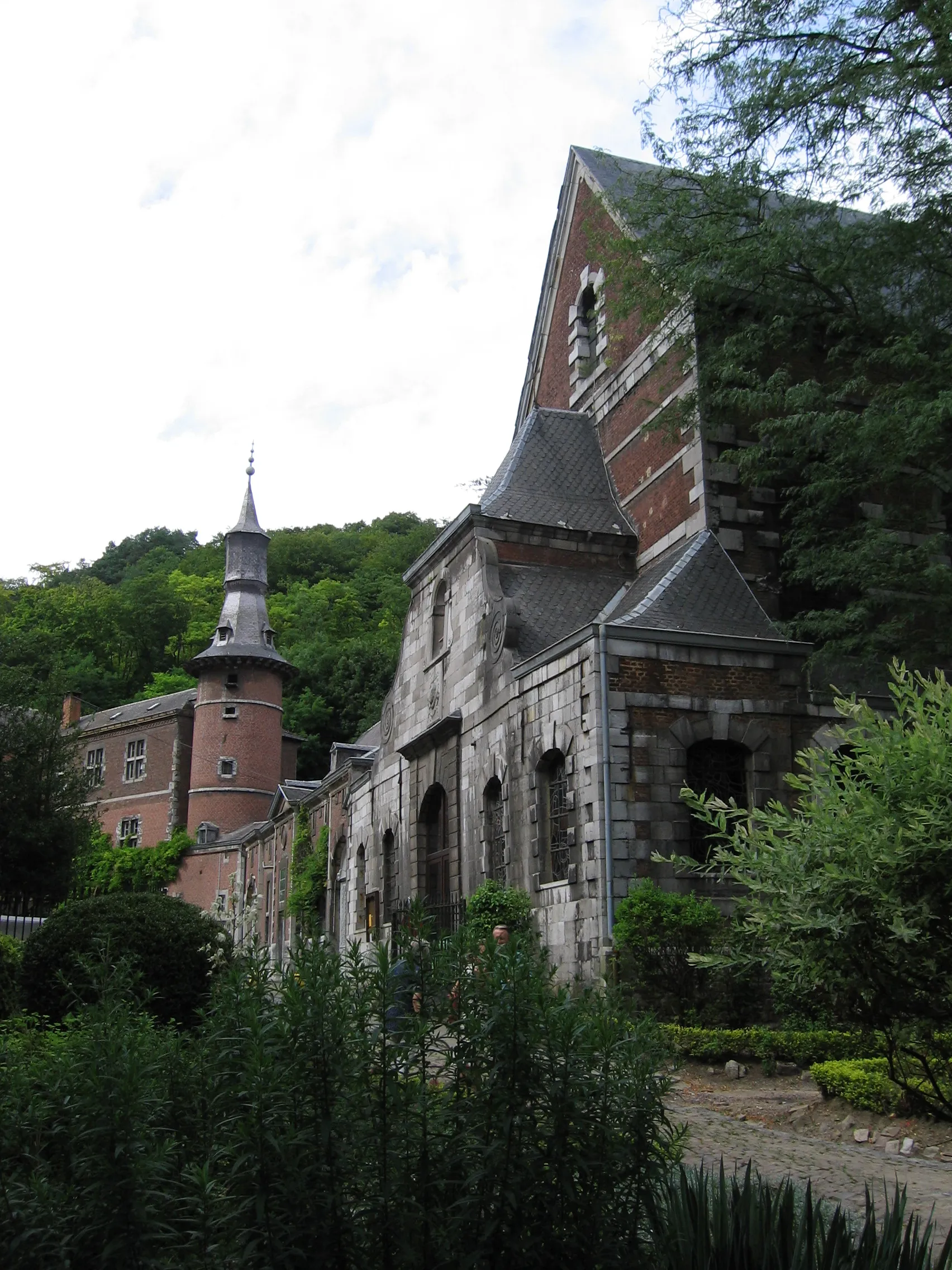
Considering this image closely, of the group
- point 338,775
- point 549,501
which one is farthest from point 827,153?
point 338,775

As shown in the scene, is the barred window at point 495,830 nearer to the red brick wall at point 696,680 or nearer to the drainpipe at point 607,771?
the drainpipe at point 607,771

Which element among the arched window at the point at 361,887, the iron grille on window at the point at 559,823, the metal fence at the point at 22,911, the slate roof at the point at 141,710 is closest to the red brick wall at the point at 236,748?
the slate roof at the point at 141,710

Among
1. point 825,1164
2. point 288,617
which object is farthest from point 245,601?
point 825,1164

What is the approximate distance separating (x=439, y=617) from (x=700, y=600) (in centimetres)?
654

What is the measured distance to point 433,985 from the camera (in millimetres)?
4793

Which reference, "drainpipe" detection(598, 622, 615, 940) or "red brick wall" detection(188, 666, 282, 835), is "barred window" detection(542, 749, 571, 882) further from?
"red brick wall" detection(188, 666, 282, 835)

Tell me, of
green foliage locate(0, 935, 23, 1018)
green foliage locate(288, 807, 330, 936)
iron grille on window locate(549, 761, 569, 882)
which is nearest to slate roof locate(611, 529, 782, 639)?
iron grille on window locate(549, 761, 569, 882)

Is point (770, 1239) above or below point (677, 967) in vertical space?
below

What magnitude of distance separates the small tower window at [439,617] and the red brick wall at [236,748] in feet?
102

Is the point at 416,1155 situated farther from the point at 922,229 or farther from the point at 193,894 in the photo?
the point at 193,894

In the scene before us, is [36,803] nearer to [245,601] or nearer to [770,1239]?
[770,1239]

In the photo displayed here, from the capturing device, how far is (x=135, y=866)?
5412cm

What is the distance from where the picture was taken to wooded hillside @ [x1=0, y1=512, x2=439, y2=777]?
64.1m

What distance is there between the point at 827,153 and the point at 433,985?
13.9 meters
